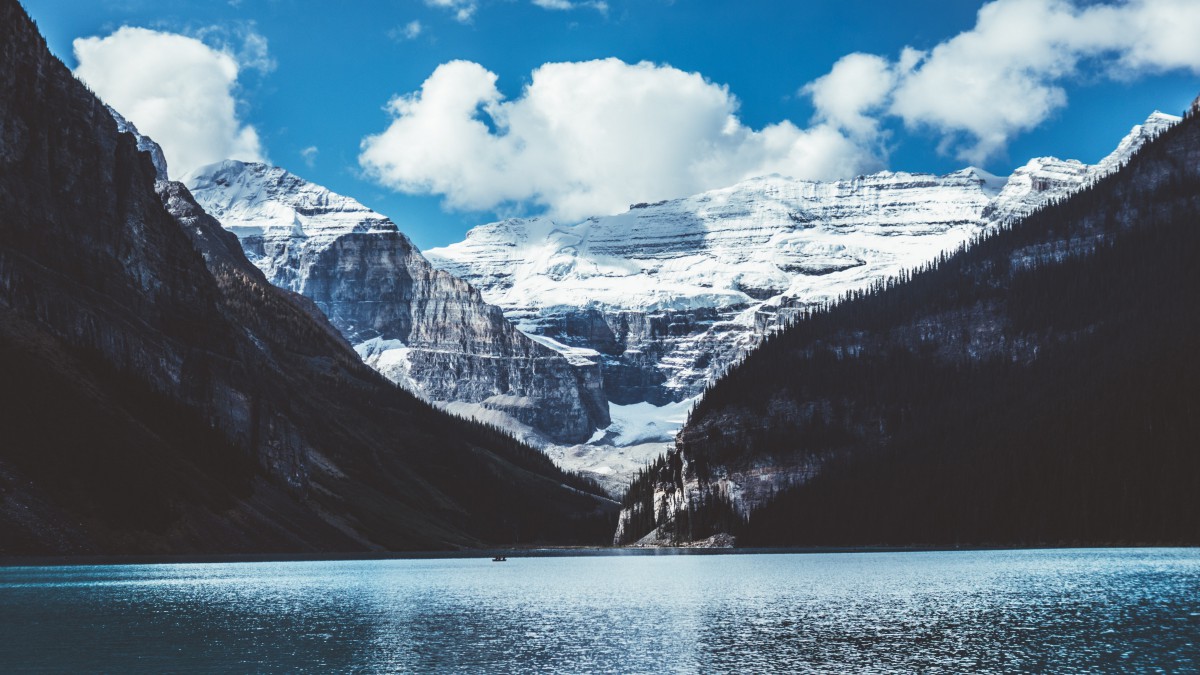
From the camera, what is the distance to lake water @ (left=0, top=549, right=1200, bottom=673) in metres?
59.8

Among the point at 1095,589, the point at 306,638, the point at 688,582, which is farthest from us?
the point at 688,582

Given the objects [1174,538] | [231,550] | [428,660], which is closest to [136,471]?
[231,550]

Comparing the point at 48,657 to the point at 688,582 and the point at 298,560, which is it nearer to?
the point at 688,582

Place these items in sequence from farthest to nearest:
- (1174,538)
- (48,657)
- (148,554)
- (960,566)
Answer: (1174,538) < (148,554) < (960,566) < (48,657)

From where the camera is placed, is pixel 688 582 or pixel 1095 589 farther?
pixel 688 582

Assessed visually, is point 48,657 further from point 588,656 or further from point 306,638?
point 588,656

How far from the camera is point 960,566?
131 metres

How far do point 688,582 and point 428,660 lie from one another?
202ft

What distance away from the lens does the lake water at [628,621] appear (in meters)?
59.8

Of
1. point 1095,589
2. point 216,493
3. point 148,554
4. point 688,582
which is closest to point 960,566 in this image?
point 688,582

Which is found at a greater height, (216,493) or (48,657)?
(216,493)

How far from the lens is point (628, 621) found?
259 ft

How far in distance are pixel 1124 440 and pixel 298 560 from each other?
391 feet

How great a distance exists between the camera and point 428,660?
61.9 m
